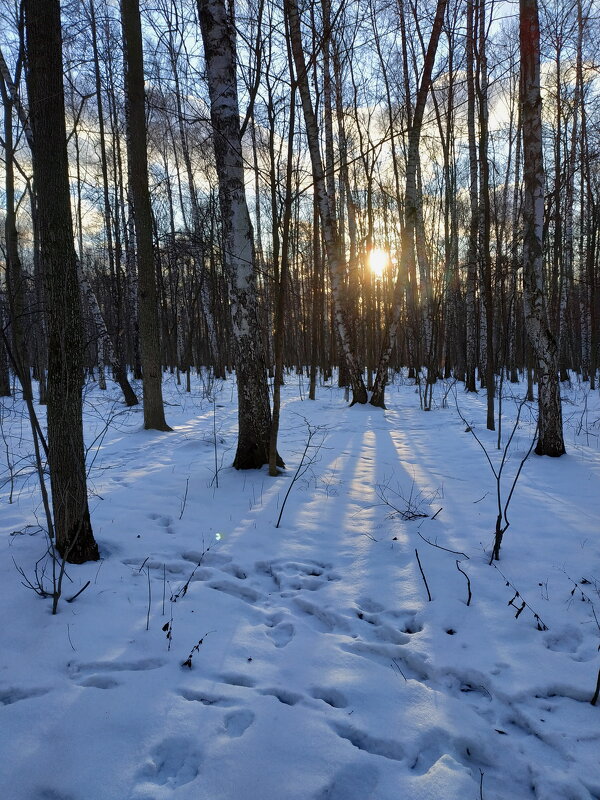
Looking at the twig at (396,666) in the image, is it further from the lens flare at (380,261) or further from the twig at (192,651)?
the lens flare at (380,261)

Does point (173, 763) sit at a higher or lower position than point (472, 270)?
lower

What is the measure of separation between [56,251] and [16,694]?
7.17 ft

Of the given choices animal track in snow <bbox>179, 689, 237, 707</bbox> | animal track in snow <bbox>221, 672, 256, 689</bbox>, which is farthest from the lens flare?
animal track in snow <bbox>179, 689, 237, 707</bbox>

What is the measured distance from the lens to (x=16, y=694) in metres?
1.81

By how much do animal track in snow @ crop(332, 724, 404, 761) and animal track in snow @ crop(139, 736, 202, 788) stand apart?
53cm

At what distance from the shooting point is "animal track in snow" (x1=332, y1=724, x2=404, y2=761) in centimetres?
158

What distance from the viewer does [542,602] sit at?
250 cm

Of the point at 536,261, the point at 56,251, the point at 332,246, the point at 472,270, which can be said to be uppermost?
the point at 472,270

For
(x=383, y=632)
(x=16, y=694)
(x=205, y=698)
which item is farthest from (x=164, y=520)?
(x=383, y=632)

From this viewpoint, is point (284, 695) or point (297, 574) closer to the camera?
point (284, 695)

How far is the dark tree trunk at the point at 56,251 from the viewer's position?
247cm

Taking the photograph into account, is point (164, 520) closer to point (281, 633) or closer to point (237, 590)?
point (237, 590)

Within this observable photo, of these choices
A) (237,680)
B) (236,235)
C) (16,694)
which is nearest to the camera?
(16,694)

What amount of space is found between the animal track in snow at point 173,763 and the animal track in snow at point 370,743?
0.53 metres
